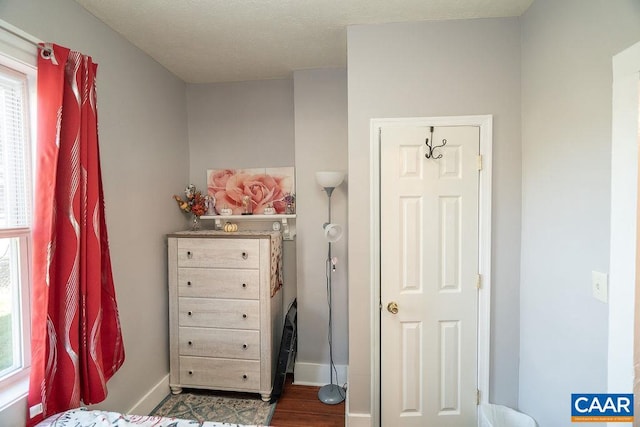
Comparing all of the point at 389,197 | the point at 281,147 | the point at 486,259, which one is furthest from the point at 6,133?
the point at 486,259

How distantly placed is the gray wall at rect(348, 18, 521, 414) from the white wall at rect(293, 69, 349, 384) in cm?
64

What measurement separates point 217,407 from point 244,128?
7.74 feet

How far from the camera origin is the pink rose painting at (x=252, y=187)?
8.57ft

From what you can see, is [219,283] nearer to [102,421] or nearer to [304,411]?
[102,421]

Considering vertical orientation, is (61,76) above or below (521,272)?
above

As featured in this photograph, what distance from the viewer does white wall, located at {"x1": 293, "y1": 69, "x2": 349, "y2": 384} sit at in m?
2.41

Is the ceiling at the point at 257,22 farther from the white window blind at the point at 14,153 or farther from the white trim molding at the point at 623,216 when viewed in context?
the white trim molding at the point at 623,216

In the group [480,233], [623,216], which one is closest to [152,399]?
[480,233]

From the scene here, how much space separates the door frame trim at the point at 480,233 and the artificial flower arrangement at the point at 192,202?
1627 mm

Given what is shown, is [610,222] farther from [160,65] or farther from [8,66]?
[160,65]

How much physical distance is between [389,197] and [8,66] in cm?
201

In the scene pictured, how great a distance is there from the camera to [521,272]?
5.61ft

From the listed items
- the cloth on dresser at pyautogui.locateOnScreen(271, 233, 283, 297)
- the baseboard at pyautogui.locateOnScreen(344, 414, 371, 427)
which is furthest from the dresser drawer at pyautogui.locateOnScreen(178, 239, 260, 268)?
the baseboard at pyautogui.locateOnScreen(344, 414, 371, 427)

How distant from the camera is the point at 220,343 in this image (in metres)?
2.21
